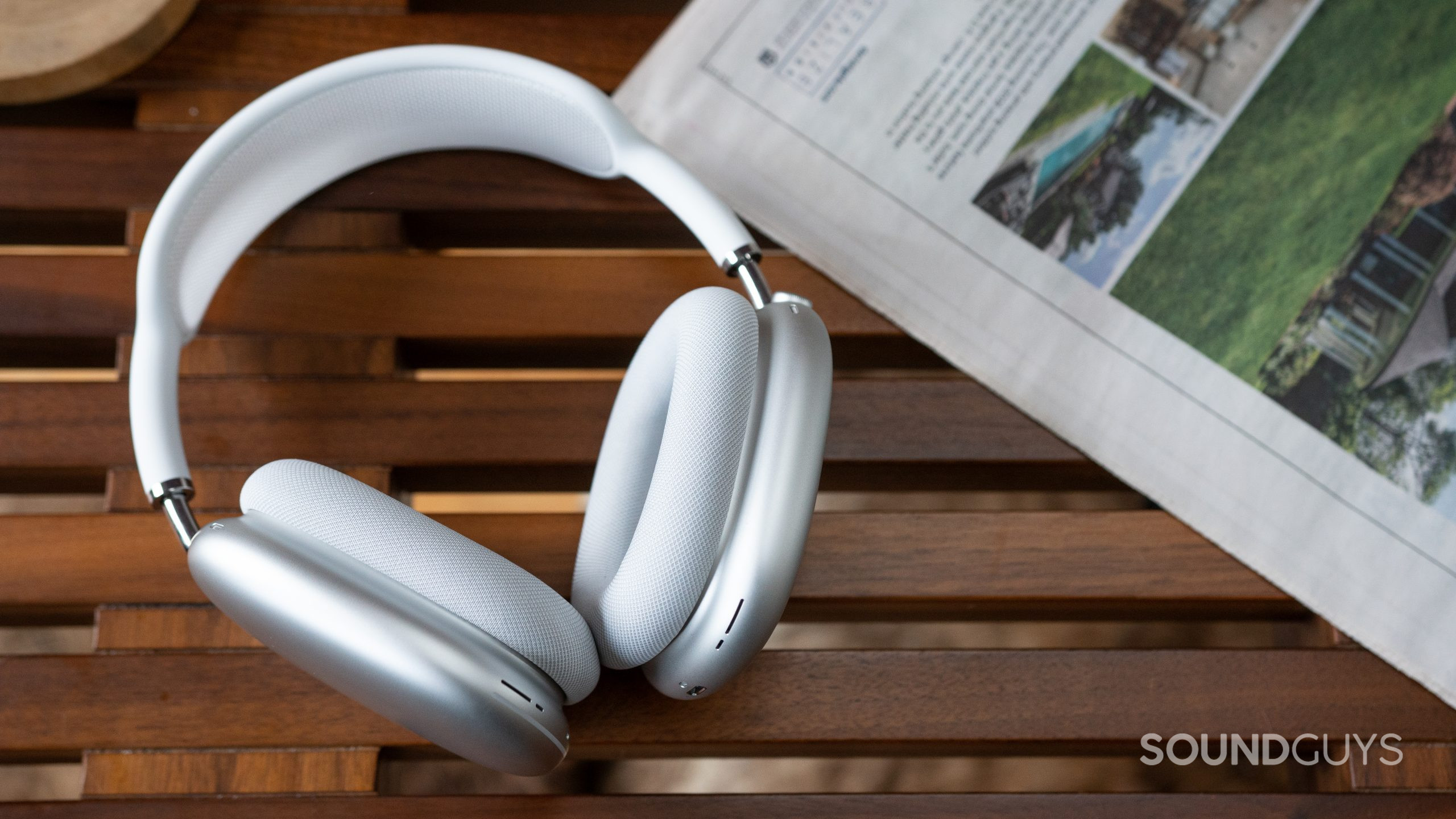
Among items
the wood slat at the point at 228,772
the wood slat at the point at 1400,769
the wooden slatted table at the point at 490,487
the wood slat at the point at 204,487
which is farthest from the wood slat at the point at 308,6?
the wood slat at the point at 1400,769

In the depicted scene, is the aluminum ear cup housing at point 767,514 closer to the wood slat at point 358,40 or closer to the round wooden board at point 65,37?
the wood slat at point 358,40

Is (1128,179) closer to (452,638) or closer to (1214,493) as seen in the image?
(1214,493)

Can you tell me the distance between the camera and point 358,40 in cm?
46

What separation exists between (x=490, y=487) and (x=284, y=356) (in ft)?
0.34

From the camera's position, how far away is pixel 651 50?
466 mm

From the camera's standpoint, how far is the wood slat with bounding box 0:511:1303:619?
39 centimetres

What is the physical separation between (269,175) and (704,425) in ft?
0.75

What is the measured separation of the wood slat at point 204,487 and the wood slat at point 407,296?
0.06m

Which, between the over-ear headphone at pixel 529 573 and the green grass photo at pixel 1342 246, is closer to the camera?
the over-ear headphone at pixel 529 573

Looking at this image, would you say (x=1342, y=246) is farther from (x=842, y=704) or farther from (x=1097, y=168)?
(x=842, y=704)

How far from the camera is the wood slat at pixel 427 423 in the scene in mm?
405

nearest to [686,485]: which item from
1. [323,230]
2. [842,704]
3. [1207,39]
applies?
[842,704]

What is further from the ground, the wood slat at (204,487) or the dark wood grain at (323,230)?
the dark wood grain at (323,230)

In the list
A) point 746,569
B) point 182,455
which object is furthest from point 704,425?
point 182,455
